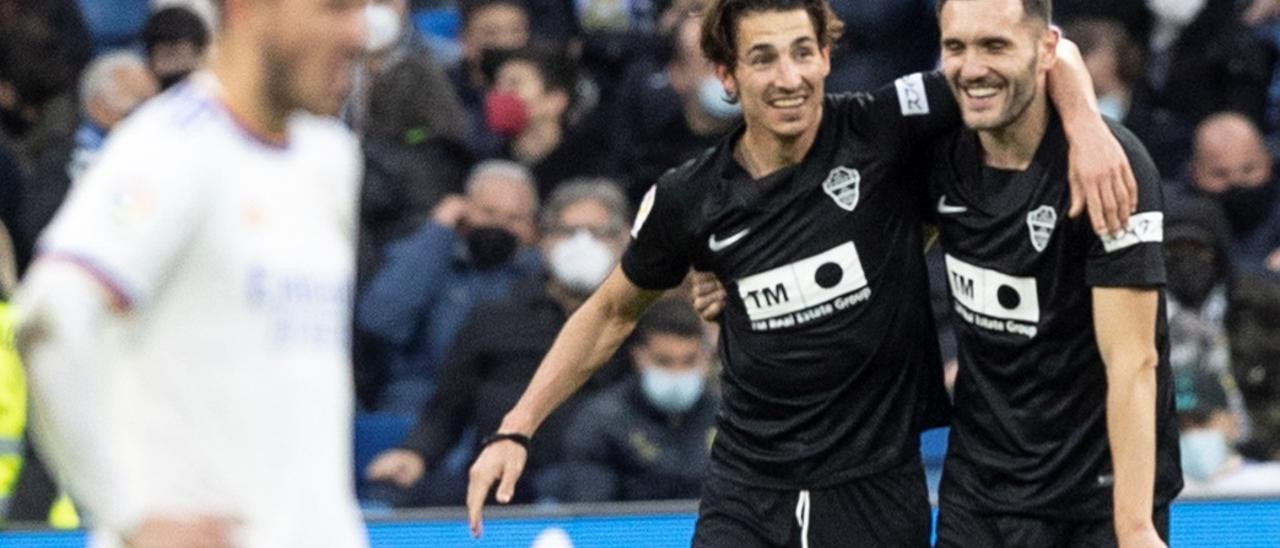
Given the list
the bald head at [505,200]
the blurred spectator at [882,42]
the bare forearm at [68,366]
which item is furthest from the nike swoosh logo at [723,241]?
the blurred spectator at [882,42]

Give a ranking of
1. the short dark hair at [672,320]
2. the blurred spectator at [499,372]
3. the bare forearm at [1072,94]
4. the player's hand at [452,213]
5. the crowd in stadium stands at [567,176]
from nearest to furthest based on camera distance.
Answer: the bare forearm at [1072,94] < the crowd in stadium stands at [567,176] < the short dark hair at [672,320] < the blurred spectator at [499,372] < the player's hand at [452,213]

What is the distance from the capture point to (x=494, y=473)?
5.51 meters

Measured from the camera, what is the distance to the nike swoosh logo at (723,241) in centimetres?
547

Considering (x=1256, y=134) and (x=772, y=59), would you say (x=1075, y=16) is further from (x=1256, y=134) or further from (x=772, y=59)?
(x=772, y=59)

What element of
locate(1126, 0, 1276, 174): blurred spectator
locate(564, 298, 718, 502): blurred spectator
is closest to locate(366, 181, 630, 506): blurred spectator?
locate(564, 298, 718, 502): blurred spectator

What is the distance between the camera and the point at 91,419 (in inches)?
134

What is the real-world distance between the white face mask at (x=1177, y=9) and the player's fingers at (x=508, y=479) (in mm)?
5188

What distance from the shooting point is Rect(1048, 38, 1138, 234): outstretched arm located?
4.98 metres

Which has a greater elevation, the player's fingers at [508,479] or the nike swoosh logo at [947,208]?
the nike swoosh logo at [947,208]

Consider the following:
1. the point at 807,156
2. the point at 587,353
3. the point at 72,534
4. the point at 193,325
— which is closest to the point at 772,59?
the point at 807,156

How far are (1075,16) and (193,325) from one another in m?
6.69

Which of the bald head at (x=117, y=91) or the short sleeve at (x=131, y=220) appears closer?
the short sleeve at (x=131, y=220)

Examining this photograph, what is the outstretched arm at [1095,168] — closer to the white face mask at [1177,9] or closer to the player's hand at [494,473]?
the player's hand at [494,473]

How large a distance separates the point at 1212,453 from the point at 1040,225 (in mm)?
2923
